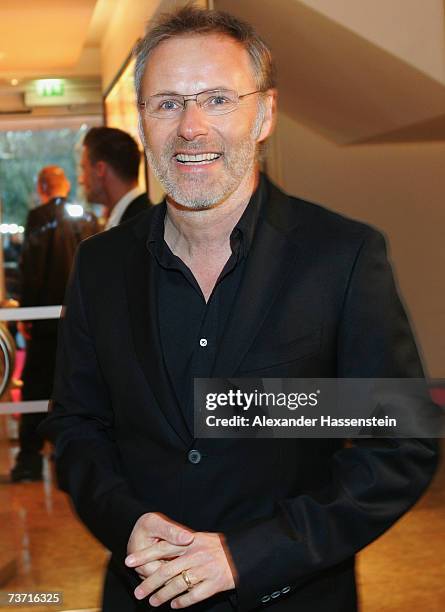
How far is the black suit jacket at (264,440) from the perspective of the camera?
1259 mm

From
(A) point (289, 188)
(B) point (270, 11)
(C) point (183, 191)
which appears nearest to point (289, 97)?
(B) point (270, 11)

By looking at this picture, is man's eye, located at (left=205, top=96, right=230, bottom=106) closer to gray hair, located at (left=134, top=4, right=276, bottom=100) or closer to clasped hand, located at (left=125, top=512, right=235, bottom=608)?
gray hair, located at (left=134, top=4, right=276, bottom=100)

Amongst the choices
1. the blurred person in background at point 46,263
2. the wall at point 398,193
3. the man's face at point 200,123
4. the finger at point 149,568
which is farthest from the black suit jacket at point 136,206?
the finger at point 149,568

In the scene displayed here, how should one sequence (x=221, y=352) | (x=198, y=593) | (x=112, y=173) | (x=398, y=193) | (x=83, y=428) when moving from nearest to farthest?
(x=198, y=593) → (x=221, y=352) → (x=83, y=428) → (x=112, y=173) → (x=398, y=193)

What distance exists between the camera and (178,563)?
1228 mm

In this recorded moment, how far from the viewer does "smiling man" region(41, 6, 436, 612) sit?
1.27 m

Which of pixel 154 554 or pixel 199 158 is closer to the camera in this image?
pixel 154 554

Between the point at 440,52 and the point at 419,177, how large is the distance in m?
1.24

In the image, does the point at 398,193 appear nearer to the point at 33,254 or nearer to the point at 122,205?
the point at 122,205

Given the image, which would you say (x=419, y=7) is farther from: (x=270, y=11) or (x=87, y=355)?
(x=87, y=355)

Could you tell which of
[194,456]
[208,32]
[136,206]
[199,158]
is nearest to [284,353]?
[194,456]

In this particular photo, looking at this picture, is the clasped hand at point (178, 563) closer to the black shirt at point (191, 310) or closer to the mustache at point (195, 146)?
the black shirt at point (191, 310)

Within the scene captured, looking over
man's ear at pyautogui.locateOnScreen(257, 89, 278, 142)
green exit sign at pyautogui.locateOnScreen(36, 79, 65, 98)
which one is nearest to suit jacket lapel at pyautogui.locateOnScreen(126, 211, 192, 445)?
man's ear at pyautogui.locateOnScreen(257, 89, 278, 142)

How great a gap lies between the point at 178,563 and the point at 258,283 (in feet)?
1.27
